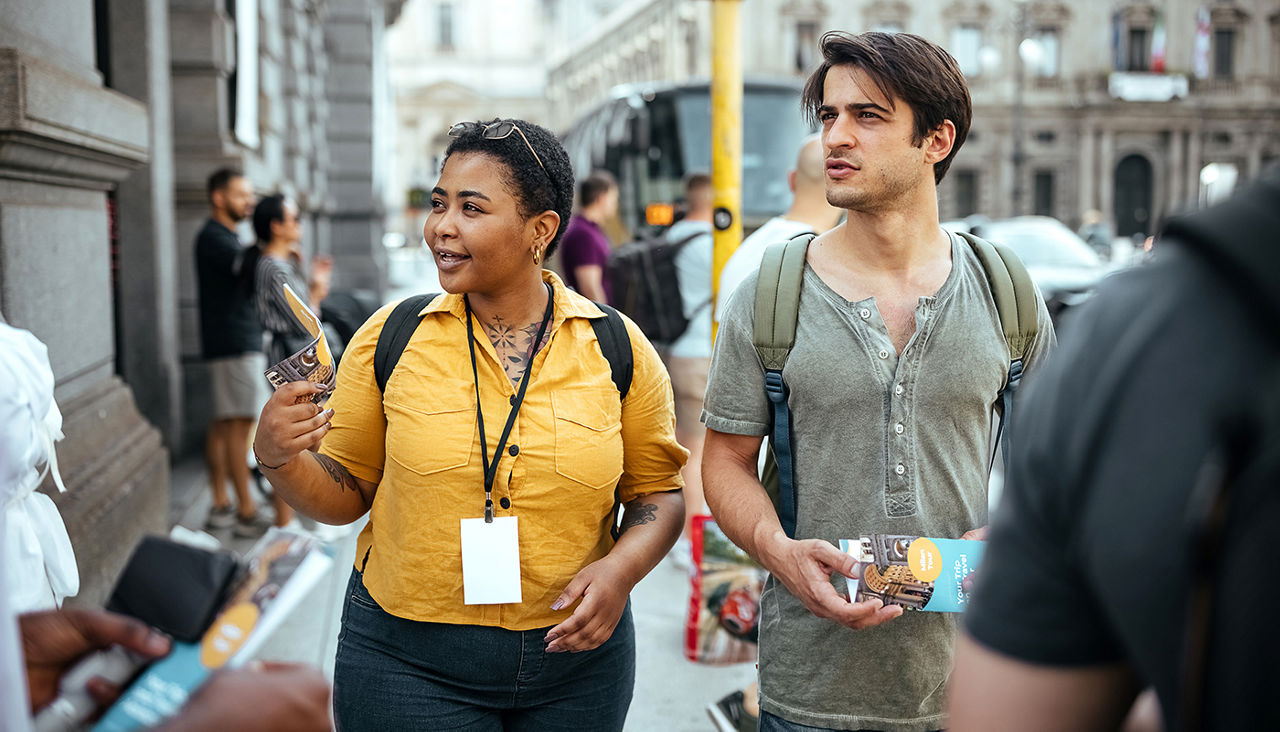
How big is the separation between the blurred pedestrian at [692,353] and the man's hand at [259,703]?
5.01 metres

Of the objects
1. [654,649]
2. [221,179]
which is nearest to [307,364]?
[654,649]

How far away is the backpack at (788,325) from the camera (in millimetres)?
2434

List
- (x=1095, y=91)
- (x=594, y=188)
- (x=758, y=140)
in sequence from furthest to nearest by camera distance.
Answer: (x=1095, y=91) < (x=758, y=140) < (x=594, y=188)

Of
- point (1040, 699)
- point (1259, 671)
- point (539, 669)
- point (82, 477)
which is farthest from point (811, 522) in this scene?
point (82, 477)

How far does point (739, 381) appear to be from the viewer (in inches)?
97.1

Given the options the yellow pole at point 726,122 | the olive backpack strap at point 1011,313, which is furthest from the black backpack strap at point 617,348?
the yellow pole at point 726,122

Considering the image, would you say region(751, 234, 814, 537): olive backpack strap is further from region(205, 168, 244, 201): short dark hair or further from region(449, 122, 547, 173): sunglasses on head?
region(205, 168, 244, 201): short dark hair

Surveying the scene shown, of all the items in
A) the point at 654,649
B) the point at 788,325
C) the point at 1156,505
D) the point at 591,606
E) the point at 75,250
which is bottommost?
the point at 654,649

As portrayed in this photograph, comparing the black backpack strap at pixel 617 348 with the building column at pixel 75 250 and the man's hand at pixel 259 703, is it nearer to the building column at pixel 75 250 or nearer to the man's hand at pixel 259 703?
the man's hand at pixel 259 703

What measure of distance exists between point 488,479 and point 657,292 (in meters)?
4.15

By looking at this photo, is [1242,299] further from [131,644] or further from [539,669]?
[539,669]

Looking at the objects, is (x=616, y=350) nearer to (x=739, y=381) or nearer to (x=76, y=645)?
(x=739, y=381)

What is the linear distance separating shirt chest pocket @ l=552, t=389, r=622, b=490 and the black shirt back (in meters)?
4.70

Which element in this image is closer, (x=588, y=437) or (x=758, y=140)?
(x=588, y=437)
